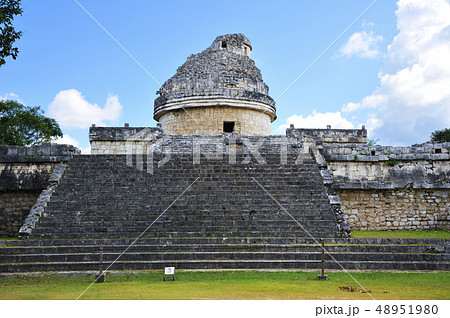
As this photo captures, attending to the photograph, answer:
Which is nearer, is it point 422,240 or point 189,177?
point 422,240

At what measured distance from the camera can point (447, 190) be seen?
40.9 ft

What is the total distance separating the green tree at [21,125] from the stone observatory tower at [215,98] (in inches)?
596

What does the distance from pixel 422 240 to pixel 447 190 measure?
3993mm

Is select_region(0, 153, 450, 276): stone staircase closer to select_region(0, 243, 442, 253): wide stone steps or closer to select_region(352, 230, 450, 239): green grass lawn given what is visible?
select_region(0, 243, 442, 253): wide stone steps

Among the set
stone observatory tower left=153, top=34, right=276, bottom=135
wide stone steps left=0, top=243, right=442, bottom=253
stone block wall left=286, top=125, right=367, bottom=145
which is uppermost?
stone observatory tower left=153, top=34, right=276, bottom=135

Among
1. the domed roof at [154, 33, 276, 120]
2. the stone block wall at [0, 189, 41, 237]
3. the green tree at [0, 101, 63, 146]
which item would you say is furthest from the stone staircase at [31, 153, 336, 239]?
the green tree at [0, 101, 63, 146]

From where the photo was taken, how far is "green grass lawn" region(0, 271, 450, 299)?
570 cm

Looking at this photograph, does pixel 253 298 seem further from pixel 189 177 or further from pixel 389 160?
pixel 389 160

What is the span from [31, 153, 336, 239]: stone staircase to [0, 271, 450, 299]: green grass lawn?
1972 millimetres

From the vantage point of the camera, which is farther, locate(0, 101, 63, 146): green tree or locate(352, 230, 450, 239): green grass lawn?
locate(0, 101, 63, 146): green tree

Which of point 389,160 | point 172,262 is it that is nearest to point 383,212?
point 389,160

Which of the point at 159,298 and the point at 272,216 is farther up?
the point at 272,216

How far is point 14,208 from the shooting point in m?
12.0

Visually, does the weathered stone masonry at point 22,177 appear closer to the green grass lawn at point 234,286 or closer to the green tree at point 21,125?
A: the green grass lawn at point 234,286
